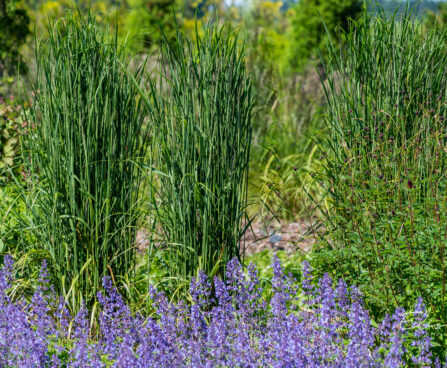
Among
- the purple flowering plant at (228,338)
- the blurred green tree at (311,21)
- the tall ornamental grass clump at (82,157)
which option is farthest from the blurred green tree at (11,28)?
the purple flowering plant at (228,338)

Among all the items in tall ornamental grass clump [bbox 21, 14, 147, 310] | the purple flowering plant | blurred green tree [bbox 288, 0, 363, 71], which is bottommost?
the purple flowering plant

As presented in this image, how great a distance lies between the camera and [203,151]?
3092mm

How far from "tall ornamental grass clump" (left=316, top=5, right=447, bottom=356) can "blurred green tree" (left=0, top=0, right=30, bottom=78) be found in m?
7.78

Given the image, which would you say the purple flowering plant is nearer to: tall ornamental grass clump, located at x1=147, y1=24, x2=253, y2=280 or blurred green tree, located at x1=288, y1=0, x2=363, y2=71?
tall ornamental grass clump, located at x1=147, y1=24, x2=253, y2=280

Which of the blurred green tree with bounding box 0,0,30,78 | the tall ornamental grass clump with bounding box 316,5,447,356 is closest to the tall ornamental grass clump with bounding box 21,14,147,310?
the tall ornamental grass clump with bounding box 316,5,447,356

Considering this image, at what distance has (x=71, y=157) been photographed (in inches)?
121

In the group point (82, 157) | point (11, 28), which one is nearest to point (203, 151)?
point (82, 157)

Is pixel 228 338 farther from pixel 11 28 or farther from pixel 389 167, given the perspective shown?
pixel 11 28

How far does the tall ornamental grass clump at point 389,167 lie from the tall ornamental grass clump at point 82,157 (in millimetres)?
1259

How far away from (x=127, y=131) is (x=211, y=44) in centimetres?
74

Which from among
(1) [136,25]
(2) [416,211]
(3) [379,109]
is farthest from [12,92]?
(2) [416,211]

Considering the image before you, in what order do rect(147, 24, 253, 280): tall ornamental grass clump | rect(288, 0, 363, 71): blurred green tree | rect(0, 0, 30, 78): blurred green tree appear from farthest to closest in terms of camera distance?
rect(288, 0, 363, 71): blurred green tree < rect(0, 0, 30, 78): blurred green tree < rect(147, 24, 253, 280): tall ornamental grass clump

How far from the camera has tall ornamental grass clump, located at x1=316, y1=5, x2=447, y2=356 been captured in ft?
9.42

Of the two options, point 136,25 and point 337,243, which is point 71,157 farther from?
point 136,25
